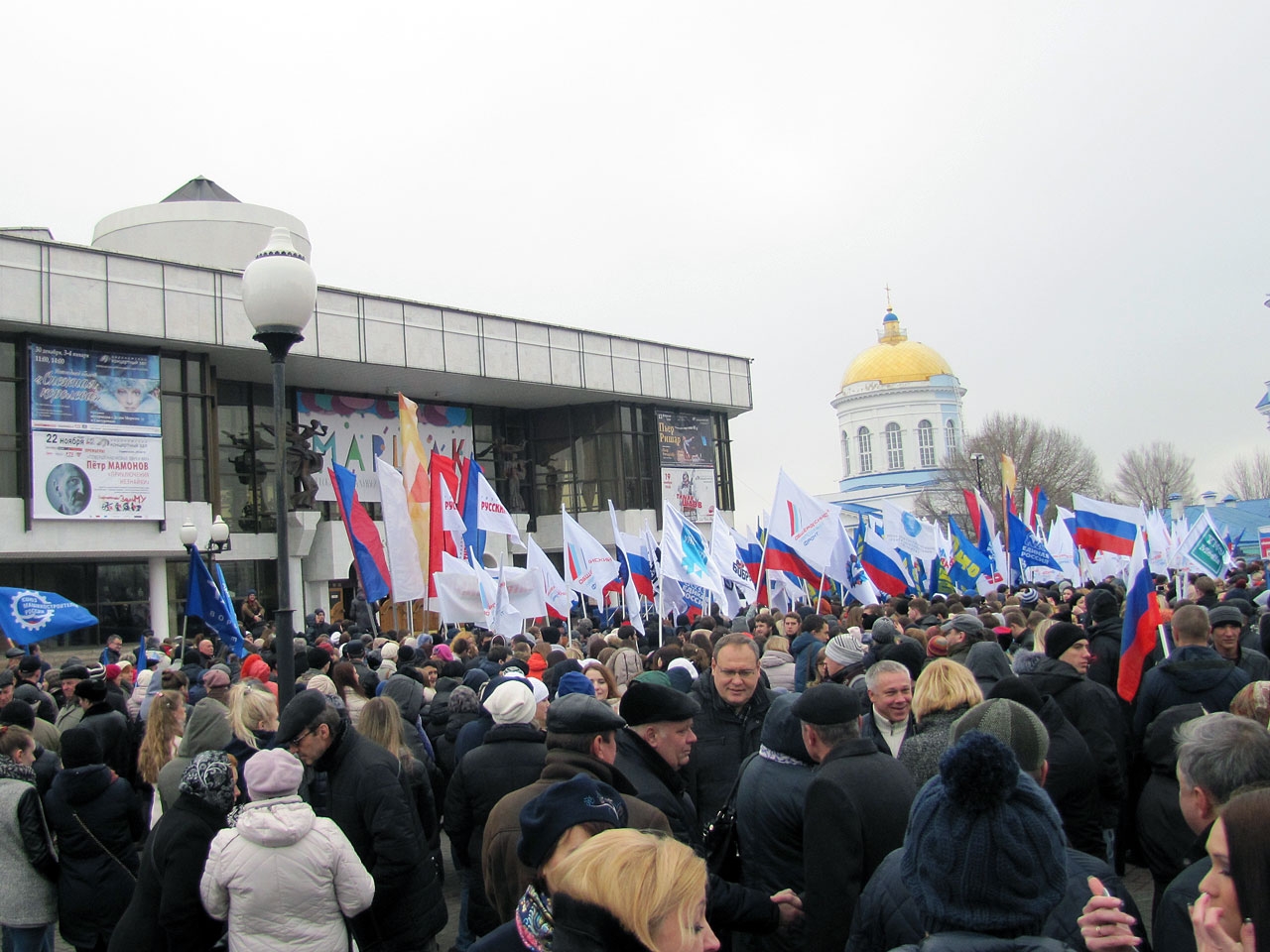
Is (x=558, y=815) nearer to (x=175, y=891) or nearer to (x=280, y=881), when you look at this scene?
(x=280, y=881)

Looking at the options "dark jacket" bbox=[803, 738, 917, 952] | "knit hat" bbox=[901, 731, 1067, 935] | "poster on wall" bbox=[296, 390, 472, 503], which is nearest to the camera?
"knit hat" bbox=[901, 731, 1067, 935]

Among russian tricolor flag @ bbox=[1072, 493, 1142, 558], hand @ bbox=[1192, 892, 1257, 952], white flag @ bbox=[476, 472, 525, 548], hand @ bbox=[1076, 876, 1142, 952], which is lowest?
hand @ bbox=[1076, 876, 1142, 952]

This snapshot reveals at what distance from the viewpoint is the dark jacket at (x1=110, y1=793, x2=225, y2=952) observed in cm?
413

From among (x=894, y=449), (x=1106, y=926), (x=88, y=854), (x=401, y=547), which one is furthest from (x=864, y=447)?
(x=1106, y=926)

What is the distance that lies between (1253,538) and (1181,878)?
64.7 m

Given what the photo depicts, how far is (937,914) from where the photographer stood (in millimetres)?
2365

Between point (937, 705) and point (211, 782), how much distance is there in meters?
2.93

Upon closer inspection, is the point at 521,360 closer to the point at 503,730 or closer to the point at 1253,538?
the point at 503,730

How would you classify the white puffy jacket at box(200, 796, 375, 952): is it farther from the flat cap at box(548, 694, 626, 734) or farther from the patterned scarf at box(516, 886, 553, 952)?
the patterned scarf at box(516, 886, 553, 952)

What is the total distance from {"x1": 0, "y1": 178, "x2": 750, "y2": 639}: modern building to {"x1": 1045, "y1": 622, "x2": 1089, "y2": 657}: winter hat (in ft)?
71.7

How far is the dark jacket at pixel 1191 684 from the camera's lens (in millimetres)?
5973

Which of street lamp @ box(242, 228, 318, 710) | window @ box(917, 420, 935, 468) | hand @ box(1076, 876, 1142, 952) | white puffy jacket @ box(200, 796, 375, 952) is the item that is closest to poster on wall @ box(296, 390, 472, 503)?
street lamp @ box(242, 228, 318, 710)

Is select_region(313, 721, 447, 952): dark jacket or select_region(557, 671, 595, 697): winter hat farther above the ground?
select_region(557, 671, 595, 697): winter hat

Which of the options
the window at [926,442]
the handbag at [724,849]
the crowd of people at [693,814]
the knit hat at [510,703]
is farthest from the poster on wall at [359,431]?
the window at [926,442]
